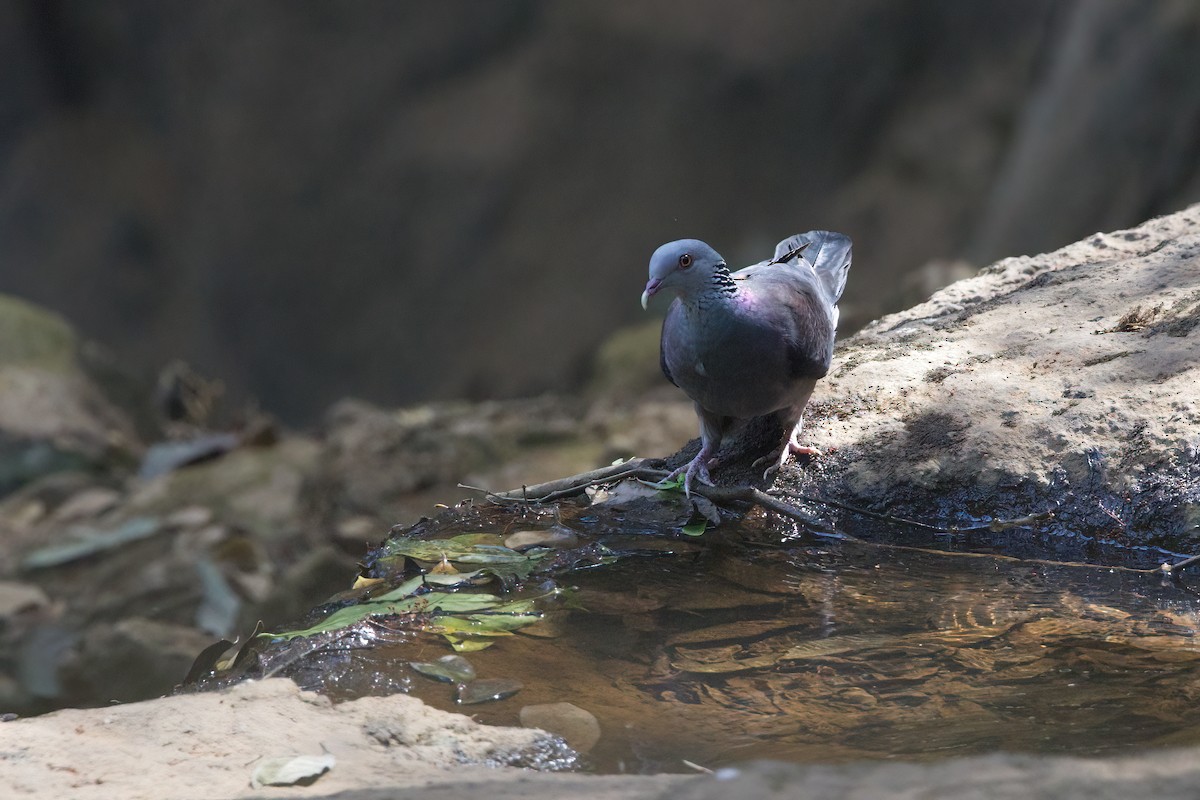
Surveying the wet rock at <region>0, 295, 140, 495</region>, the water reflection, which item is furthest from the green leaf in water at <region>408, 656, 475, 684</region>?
the wet rock at <region>0, 295, 140, 495</region>

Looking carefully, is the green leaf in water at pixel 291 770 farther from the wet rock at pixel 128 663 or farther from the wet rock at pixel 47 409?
the wet rock at pixel 47 409

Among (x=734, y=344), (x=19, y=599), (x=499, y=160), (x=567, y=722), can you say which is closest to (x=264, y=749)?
(x=567, y=722)

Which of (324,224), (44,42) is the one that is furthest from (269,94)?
(44,42)

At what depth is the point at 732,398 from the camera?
3217 mm

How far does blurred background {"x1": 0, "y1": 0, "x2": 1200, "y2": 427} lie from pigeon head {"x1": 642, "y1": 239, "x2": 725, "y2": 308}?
502cm

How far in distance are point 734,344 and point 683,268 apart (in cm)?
27

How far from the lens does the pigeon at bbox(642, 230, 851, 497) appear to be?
10.4 feet

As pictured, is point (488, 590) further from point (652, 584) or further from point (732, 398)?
point (732, 398)

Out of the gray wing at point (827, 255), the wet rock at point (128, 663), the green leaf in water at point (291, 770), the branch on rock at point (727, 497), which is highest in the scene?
the gray wing at point (827, 255)

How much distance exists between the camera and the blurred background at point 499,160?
927 cm

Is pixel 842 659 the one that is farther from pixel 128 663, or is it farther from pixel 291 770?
pixel 128 663

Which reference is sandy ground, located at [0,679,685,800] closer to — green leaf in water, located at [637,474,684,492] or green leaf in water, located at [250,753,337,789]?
green leaf in water, located at [250,753,337,789]

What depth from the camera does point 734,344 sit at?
3162mm

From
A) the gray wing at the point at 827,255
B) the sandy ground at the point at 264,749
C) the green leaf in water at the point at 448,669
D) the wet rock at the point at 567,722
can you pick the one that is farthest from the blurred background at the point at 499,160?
the sandy ground at the point at 264,749
